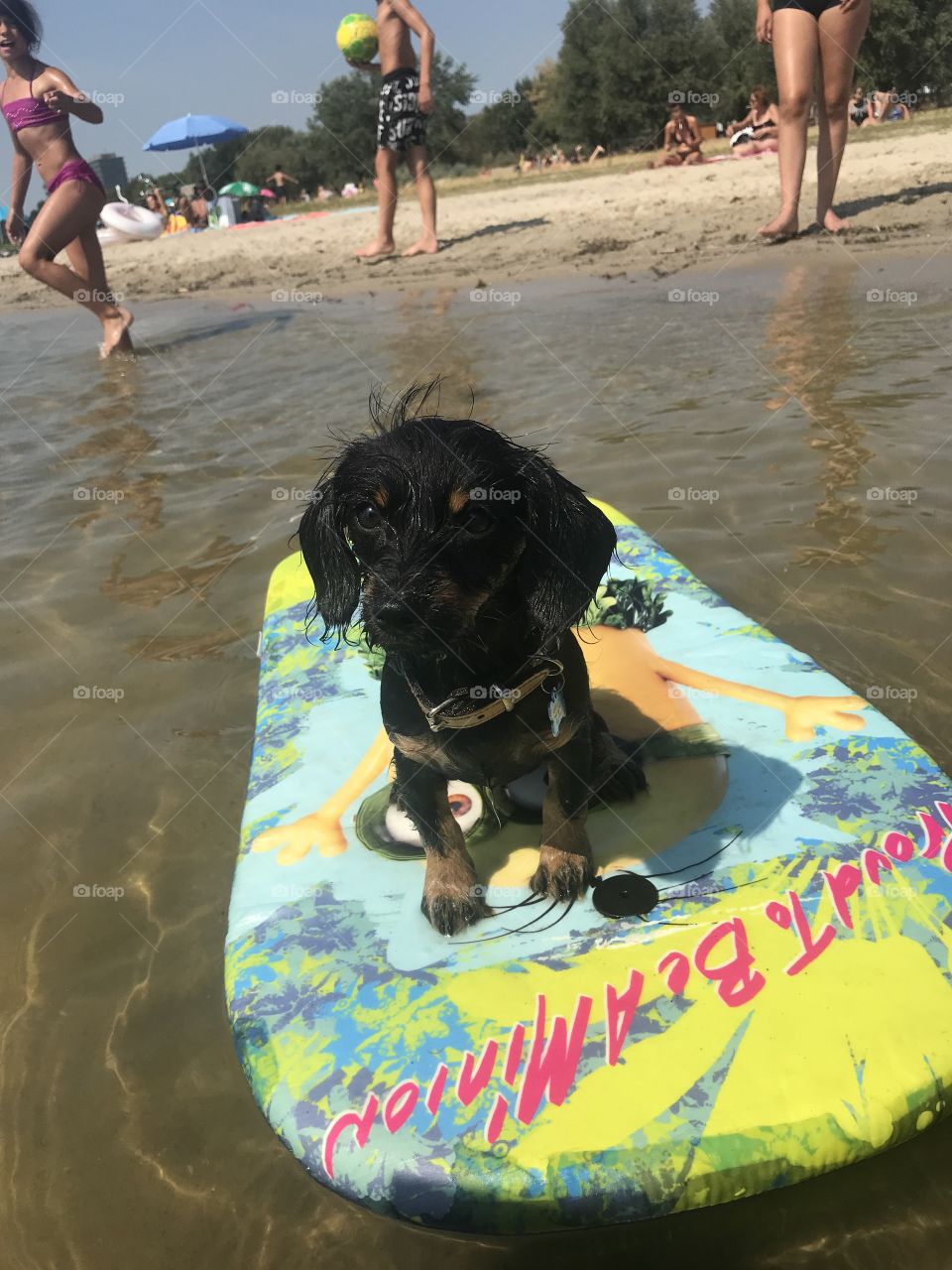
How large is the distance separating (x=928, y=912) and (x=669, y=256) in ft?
39.4

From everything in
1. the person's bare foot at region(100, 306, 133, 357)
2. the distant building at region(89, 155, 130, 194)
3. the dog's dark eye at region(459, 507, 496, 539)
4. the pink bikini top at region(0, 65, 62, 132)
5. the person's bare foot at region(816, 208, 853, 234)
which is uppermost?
the distant building at region(89, 155, 130, 194)

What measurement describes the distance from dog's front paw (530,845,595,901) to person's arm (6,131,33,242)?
9.50m

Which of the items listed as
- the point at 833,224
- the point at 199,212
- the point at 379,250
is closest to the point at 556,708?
the point at 833,224

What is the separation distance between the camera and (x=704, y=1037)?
2.27 m

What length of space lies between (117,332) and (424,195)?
5.19 m

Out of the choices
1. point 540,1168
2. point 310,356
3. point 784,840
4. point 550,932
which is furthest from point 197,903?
point 310,356

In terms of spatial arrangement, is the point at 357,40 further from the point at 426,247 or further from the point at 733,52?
the point at 733,52

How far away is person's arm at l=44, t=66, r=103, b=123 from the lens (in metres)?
8.72

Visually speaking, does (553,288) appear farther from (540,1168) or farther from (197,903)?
(540,1168)

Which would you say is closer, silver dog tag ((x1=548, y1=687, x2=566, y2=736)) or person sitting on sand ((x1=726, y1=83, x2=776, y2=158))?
silver dog tag ((x1=548, y1=687, x2=566, y2=736))

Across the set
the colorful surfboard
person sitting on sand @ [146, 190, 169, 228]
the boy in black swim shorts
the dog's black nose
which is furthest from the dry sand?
person sitting on sand @ [146, 190, 169, 228]

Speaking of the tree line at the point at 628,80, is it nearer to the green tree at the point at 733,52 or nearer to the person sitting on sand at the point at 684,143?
the green tree at the point at 733,52

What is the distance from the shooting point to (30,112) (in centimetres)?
889

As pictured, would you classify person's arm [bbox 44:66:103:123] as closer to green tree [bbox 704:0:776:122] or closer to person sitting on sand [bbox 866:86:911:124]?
person sitting on sand [bbox 866:86:911:124]
